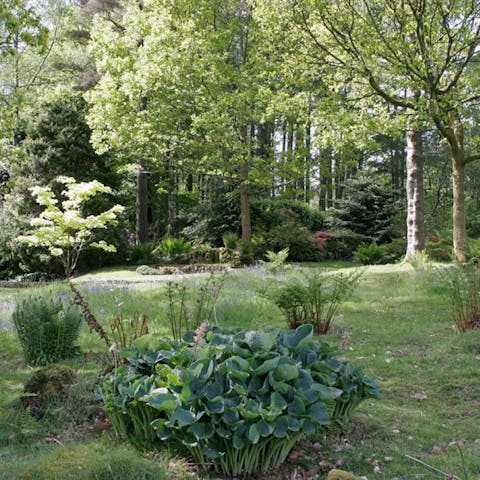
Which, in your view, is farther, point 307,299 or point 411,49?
point 411,49

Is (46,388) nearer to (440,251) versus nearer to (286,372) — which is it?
(286,372)

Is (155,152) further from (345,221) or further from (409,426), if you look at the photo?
(409,426)

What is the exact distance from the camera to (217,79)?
14.7m

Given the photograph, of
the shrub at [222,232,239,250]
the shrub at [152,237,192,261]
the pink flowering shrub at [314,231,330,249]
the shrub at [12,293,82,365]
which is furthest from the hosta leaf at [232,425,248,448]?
the pink flowering shrub at [314,231,330,249]

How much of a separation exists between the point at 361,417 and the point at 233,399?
1.30 m

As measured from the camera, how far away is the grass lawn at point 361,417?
7.98 ft

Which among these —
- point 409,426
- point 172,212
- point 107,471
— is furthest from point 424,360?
point 172,212

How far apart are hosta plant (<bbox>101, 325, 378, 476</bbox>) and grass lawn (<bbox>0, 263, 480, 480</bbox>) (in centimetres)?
14

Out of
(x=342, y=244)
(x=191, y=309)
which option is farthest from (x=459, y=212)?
(x=342, y=244)

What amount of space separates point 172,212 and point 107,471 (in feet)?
64.3

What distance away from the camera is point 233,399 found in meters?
2.51

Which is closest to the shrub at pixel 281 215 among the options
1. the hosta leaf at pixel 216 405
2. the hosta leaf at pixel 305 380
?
the hosta leaf at pixel 305 380

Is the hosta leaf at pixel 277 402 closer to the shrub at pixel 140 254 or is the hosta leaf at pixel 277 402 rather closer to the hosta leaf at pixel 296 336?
the hosta leaf at pixel 296 336

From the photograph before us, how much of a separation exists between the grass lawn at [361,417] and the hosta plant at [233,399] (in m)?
0.14
